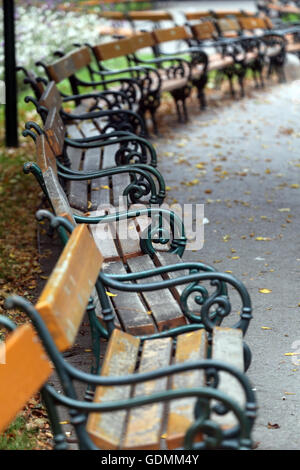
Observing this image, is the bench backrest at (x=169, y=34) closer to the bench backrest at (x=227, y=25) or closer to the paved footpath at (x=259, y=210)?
the paved footpath at (x=259, y=210)

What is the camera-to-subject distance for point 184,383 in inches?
111

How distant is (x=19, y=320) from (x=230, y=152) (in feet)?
14.3

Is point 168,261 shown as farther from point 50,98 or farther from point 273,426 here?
point 50,98

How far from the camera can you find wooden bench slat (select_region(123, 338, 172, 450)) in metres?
2.55

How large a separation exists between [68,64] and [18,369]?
211 inches

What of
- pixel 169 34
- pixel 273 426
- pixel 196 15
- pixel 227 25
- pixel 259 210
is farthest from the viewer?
pixel 196 15

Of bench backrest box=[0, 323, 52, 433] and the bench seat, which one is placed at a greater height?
bench backrest box=[0, 323, 52, 433]

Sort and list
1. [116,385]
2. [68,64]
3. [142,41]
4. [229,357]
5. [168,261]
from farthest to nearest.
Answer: [142,41] → [68,64] → [168,261] → [229,357] → [116,385]

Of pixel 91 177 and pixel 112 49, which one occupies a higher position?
pixel 91 177

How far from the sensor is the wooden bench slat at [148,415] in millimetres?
2547

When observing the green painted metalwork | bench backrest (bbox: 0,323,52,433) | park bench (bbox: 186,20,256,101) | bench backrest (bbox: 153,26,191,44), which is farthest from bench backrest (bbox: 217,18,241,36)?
bench backrest (bbox: 0,323,52,433)

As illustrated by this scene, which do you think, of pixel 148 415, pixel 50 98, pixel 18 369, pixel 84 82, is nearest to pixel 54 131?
pixel 50 98

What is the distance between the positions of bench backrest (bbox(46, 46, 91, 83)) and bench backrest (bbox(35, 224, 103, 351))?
3.88 metres

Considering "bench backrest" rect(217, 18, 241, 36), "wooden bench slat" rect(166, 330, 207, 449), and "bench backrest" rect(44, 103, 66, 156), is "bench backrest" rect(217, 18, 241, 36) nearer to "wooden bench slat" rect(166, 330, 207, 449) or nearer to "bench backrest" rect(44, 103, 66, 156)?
"bench backrest" rect(44, 103, 66, 156)
